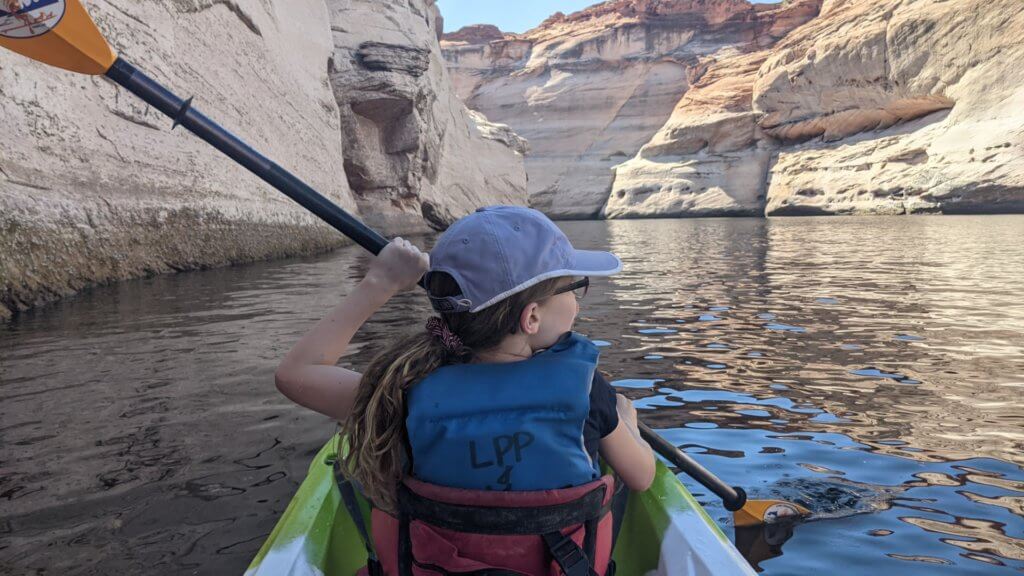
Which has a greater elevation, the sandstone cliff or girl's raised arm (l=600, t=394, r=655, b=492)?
the sandstone cliff

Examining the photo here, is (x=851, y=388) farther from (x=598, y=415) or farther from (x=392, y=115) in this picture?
(x=392, y=115)

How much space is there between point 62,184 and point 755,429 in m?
6.07

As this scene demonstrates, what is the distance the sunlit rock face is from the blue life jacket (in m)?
23.2

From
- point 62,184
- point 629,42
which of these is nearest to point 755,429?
point 62,184

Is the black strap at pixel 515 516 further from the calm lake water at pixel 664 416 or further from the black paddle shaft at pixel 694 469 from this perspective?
the calm lake water at pixel 664 416

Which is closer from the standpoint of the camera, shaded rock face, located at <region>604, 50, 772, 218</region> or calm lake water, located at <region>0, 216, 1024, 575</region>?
calm lake water, located at <region>0, 216, 1024, 575</region>

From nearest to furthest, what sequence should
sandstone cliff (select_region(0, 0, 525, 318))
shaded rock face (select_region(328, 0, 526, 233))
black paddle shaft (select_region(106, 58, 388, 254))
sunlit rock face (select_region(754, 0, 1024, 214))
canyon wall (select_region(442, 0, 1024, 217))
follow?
black paddle shaft (select_region(106, 58, 388, 254)), sandstone cliff (select_region(0, 0, 525, 318)), shaded rock face (select_region(328, 0, 526, 233)), sunlit rock face (select_region(754, 0, 1024, 214)), canyon wall (select_region(442, 0, 1024, 217))

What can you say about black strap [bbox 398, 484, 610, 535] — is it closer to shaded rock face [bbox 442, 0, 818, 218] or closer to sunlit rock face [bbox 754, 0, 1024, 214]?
sunlit rock face [bbox 754, 0, 1024, 214]

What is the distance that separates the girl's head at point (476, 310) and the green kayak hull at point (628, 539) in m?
0.38

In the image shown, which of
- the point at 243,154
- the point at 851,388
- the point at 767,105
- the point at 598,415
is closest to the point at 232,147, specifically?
the point at 243,154

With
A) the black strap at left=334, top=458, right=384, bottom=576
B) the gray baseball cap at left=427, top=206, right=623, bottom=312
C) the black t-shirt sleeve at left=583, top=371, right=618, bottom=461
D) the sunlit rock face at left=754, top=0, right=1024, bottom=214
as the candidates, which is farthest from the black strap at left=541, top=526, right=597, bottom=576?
the sunlit rock face at left=754, top=0, right=1024, bottom=214

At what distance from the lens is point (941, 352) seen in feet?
13.8

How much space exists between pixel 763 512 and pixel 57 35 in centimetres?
247

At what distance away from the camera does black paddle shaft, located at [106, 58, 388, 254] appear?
1.81 meters
